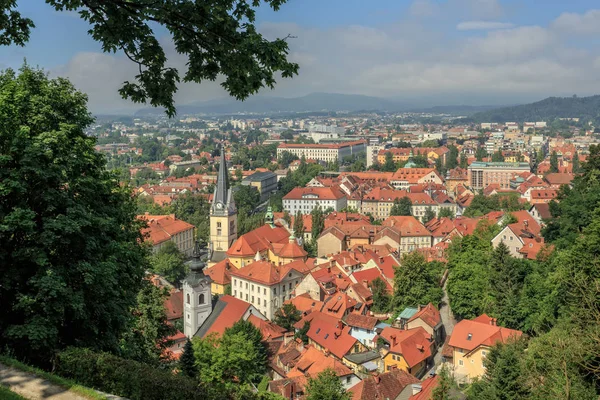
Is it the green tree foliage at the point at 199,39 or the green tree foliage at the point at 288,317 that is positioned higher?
the green tree foliage at the point at 199,39

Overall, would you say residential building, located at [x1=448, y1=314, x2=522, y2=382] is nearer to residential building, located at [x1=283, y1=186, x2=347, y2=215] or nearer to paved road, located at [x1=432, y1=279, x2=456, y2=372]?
paved road, located at [x1=432, y1=279, x2=456, y2=372]

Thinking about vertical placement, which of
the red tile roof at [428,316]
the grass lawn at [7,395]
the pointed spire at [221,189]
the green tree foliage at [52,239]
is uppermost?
the green tree foliage at [52,239]

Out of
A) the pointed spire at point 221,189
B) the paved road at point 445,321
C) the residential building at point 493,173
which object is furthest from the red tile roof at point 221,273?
the residential building at point 493,173

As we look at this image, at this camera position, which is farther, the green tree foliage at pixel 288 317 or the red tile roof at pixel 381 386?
the green tree foliage at pixel 288 317

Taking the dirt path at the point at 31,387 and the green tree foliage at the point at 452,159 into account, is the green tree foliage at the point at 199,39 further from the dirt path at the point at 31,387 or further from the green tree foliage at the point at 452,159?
the green tree foliage at the point at 452,159

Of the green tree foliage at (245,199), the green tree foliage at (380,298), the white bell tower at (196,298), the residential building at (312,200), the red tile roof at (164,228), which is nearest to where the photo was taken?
the white bell tower at (196,298)

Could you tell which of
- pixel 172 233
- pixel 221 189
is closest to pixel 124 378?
pixel 221 189

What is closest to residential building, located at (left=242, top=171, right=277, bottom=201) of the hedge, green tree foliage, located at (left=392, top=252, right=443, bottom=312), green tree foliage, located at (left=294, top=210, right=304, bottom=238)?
green tree foliage, located at (left=294, top=210, right=304, bottom=238)

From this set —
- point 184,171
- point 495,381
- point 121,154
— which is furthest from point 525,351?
point 121,154
